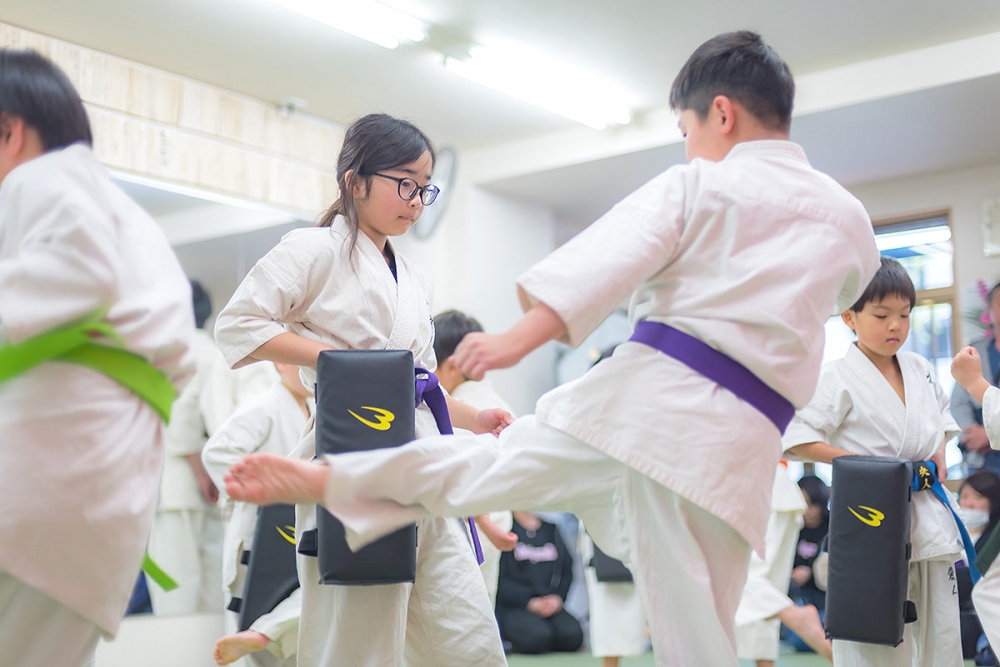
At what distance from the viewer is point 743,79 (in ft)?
6.35


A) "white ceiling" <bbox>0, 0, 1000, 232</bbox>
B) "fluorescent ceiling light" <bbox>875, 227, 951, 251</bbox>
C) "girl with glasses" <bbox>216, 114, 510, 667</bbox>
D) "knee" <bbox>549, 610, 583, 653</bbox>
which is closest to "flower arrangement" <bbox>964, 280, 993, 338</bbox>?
"fluorescent ceiling light" <bbox>875, 227, 951, 251</bbox>

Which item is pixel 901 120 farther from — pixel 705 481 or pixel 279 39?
pixel 705 481

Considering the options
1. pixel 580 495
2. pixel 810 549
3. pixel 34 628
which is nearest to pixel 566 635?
pixel 810 549

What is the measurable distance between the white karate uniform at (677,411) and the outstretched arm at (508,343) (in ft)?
0.12

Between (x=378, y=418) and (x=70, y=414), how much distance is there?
0.71 metres

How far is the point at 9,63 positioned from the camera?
1.73 m

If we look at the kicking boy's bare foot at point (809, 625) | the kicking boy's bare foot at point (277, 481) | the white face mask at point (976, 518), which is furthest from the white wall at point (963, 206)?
the kicking boy's bare foot at point (277, 481)

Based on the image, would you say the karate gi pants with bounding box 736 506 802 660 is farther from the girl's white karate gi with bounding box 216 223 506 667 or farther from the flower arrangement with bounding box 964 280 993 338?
the flower arrangement with bounding box 964 280 993 338

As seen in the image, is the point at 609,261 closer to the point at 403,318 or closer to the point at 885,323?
the point at 403,318

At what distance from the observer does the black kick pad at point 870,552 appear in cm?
269

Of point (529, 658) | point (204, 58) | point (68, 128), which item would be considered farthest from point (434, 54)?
point (68, 128)

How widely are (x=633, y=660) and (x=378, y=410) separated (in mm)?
4022

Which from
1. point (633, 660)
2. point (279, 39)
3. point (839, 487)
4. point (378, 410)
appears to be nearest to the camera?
Result: point (378, 410)

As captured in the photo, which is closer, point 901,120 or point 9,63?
point 9,63
